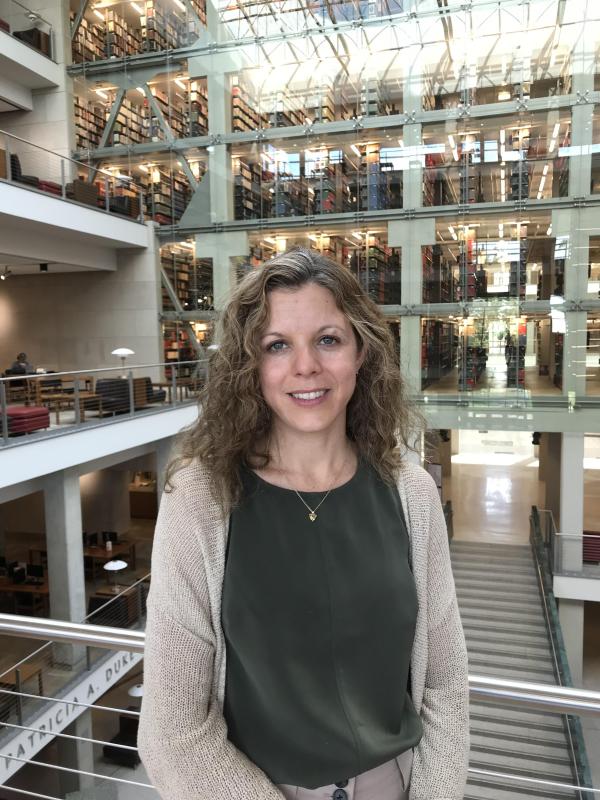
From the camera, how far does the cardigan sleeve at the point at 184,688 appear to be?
75cm

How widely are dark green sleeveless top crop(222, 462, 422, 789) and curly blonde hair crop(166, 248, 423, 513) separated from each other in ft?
0.16

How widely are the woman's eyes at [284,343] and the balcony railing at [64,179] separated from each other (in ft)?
23.3

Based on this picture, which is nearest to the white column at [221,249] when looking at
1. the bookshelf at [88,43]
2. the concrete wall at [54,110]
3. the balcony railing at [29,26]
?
the concrete wall at [54,110]

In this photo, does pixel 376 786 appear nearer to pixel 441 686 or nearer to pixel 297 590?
pixel 441 686

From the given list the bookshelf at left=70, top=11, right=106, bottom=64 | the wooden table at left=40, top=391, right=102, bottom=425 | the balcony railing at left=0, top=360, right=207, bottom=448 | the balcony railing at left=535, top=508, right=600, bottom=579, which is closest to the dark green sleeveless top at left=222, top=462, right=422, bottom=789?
the balcony railing at left=0, top=360, right=207, bottom=448

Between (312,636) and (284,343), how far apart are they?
36 cm

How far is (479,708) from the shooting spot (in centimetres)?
760

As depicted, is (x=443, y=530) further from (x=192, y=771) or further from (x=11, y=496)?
(x=11, y=496)

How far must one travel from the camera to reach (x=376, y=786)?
2.74ft

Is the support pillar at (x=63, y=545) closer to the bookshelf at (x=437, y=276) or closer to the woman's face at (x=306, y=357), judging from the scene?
the bookshelf at (x=437, y=276)

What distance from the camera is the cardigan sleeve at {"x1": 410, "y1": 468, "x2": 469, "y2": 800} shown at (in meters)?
0.87

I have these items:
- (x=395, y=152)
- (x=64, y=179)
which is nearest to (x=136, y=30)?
(x=64, y=179)

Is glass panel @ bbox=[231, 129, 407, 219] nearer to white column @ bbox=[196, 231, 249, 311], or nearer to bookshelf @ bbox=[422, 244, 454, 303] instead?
white column @ bbox=[196, 231, 249, 311]

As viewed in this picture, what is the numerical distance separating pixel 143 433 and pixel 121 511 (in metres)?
4.49
